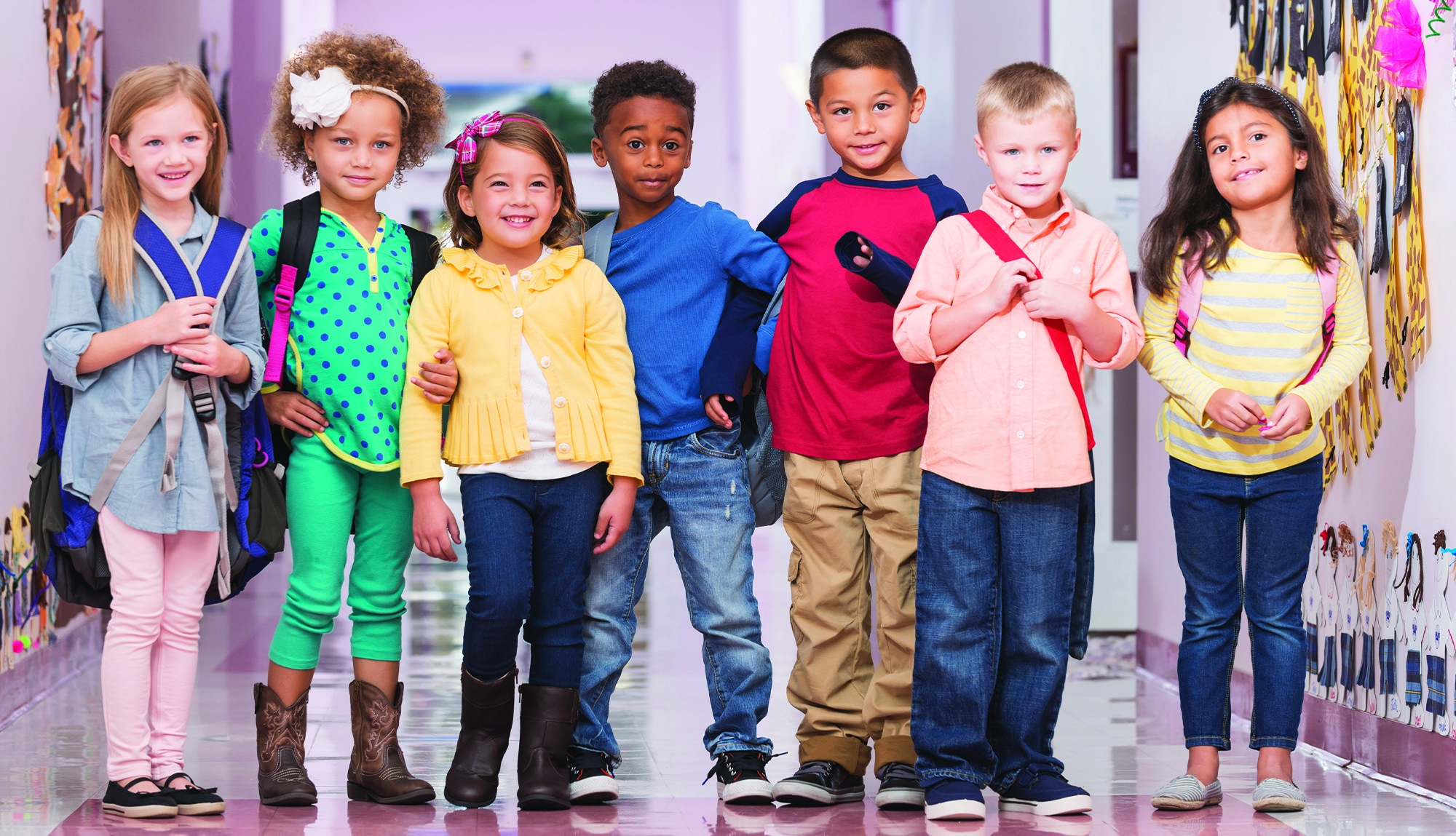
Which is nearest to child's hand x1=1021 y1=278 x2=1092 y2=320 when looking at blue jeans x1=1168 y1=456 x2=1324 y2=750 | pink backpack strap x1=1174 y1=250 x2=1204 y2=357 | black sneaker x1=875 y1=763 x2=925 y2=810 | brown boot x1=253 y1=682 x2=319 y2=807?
pink backpack strap x1=1174 y1=250 x2=1204 y2=357

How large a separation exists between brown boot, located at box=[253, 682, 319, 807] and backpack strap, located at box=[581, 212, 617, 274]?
2.86ft

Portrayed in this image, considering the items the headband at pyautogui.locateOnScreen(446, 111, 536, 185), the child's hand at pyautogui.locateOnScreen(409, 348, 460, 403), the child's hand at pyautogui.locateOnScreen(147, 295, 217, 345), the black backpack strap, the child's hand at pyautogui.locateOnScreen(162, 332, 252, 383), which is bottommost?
the child's hand at pyautogui.locateOnScreen(409, 348, 460, 403)

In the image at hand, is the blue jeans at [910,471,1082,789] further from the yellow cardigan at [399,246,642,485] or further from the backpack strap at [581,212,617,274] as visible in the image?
the backpack strap at [581,212,617,274]

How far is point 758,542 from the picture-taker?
8273mm

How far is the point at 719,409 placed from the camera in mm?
2275

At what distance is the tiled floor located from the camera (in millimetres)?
2107

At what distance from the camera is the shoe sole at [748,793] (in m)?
2.25

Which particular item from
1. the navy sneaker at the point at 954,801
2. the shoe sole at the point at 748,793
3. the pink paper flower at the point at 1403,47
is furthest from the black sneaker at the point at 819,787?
the pink paper flower at the point at 1403,47

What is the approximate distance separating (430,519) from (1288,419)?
1372 millimetres

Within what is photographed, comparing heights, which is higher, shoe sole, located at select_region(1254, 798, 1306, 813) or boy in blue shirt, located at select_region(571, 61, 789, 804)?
boy in blue shirt, located at select_region(571, 61, 789, 804)

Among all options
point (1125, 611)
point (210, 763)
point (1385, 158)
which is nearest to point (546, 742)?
point (210, 763)

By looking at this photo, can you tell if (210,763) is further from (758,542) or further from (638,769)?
(758,542)

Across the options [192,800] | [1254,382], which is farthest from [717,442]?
[192,800]

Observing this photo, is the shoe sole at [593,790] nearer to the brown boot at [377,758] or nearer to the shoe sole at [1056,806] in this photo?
the brown boot at [377,758]
